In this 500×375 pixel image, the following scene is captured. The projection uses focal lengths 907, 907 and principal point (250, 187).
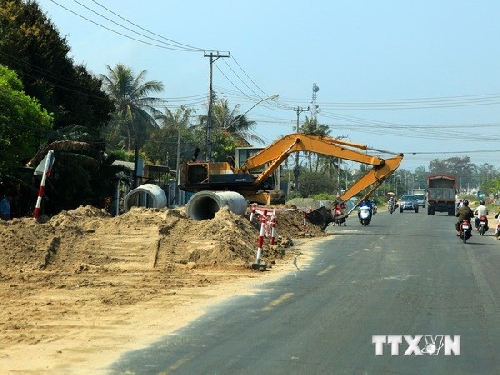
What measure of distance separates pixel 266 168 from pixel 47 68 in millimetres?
13540

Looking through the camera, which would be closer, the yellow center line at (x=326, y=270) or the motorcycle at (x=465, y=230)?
A: the yellow center line at (x=326, y=270)

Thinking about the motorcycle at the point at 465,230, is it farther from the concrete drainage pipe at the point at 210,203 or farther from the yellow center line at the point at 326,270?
the yellow center line at the point at 326,270

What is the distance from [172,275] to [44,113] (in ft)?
65.2

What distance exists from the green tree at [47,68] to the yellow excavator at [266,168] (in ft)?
27.9

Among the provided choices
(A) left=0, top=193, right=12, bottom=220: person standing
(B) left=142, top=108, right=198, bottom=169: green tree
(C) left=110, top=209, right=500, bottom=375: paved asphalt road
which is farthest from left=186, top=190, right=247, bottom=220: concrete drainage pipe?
(B) left=142, top=108, right=198, bottom=169: green tree

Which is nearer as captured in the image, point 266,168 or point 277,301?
point 277,301

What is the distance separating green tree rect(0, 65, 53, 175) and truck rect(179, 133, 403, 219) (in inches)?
295

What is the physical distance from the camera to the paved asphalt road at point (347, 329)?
9.42m

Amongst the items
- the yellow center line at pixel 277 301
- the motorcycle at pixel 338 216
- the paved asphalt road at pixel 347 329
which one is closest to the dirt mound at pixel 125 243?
the paved asphalt road at pixel 347 329

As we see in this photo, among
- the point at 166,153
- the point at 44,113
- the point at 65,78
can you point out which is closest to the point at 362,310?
the point at 44,113

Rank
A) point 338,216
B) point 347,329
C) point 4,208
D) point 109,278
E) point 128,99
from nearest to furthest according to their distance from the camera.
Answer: point 347,329, point 109,278, point 4,208, point 338,216, point 128,99

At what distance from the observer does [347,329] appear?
11844 mm

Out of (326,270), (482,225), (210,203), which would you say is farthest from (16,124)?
(482,225)

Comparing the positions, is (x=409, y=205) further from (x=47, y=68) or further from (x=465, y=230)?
(x=465, y=230)
